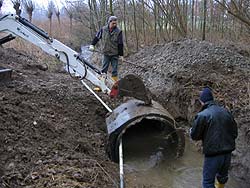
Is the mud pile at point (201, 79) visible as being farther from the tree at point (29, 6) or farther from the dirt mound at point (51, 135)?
the tree at point (29, 6)

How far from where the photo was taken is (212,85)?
31.8 ft

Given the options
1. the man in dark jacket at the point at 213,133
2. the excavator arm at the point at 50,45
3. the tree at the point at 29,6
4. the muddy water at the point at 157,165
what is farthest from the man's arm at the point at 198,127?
the tree at the point at 29,6

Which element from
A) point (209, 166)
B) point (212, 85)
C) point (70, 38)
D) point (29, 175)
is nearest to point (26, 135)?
point (29, 175)

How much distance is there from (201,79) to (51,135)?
4841mm

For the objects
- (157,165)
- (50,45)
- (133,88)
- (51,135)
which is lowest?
(157,165)

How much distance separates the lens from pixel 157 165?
786 cm

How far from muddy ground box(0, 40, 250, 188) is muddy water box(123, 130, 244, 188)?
663 mm

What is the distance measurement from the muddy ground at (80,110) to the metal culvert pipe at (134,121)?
32cm

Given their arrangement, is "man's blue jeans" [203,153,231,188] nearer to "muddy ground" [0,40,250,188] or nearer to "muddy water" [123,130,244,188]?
"muddy water" [123,130,244,188]

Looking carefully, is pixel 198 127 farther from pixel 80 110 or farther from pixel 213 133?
pixel 80 110

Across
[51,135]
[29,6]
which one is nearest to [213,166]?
[51,135]

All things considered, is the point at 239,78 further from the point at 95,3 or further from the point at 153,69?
the point at 95,3

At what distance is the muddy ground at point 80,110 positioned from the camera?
18.4ft

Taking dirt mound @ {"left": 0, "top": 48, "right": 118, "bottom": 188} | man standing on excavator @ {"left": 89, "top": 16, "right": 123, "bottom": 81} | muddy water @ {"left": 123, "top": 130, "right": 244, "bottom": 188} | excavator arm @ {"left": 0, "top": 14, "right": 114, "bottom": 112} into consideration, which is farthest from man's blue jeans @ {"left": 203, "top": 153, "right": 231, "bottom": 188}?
man standing on excavator @ {"left": 89, "top": 16, "right": 123, "bottom": 81}
